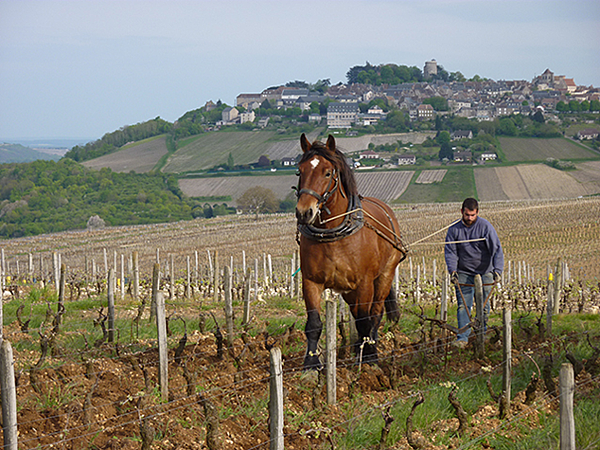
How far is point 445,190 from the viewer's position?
90125 mm

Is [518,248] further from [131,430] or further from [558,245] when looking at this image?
[131,430]

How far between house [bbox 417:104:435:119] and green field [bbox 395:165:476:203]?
7754 centimetres

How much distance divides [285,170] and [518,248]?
80.2m

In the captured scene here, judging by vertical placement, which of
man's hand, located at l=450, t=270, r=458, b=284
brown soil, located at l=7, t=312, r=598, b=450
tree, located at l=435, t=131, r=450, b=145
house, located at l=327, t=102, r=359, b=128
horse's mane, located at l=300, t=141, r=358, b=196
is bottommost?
brown soil, located at l=7, t=312, r=598, b=450

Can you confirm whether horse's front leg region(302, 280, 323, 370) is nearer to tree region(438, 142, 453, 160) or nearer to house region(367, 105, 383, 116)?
tree region(438, 142, 453, 160)

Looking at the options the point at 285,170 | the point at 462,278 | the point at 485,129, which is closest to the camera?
the point at 462,278

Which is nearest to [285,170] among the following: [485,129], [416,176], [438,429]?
[416,176]

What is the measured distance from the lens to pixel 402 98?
198125 mm

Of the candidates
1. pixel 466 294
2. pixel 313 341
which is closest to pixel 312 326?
pixel 313 341

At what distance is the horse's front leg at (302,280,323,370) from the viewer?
274 inches

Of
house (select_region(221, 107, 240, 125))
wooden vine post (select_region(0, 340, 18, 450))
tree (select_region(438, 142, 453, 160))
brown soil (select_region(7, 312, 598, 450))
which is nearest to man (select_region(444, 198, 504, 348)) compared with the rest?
brown soil (select_region(7, 312, 598, 450))

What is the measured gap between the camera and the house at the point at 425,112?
173 metres

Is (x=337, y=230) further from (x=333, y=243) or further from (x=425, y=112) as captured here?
(x=425, y=112)

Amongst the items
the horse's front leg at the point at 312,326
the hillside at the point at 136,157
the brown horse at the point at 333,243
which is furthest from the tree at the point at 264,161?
the horse's front leg at the point at 312,326
